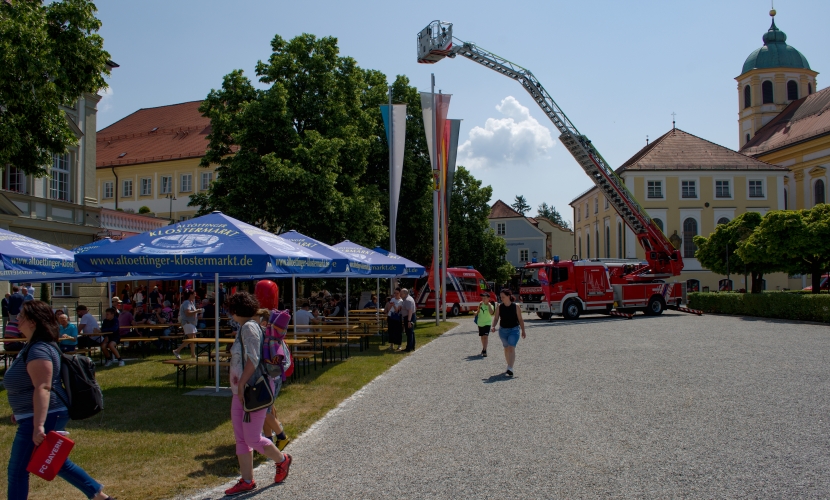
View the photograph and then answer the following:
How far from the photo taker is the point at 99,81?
14445mm

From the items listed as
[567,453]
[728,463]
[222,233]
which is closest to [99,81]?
[222,233]

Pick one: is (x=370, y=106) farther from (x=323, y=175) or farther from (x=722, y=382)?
(x=722, y=382)

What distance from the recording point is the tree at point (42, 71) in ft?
40.9

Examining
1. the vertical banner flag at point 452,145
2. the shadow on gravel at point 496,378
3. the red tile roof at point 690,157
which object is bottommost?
the shadow on gravel at point 496,378

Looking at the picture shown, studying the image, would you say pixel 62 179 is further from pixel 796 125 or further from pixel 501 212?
pixel 796 125

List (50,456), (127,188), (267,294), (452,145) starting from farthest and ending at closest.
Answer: (127,188), (452,145), (267,294), (50,456)

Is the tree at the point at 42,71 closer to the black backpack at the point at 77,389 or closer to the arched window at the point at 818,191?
the black backpack at the point at 77,389

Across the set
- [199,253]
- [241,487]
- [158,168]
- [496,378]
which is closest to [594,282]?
[496,378]

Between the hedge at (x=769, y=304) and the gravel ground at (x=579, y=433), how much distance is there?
12.8 meters

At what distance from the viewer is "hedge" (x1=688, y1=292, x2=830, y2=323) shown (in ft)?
82.1

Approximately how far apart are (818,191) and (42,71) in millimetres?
63113

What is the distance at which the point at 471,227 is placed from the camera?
47.8 m

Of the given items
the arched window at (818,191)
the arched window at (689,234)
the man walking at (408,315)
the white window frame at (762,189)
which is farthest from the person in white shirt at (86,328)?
the arched window at (818,191)

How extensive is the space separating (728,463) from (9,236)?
12.3m
